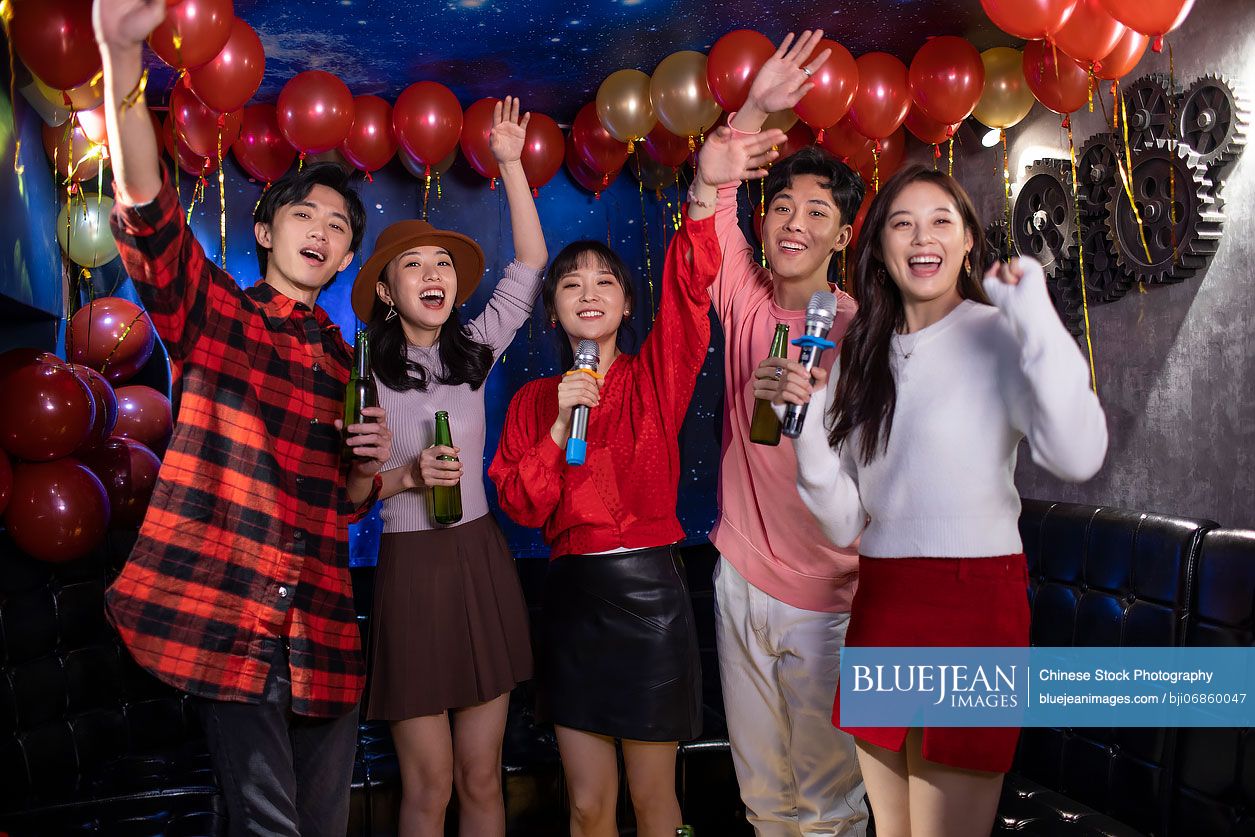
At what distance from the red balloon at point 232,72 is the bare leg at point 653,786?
2.11 metres

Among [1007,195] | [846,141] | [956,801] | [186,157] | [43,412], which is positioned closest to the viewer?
[956,801]

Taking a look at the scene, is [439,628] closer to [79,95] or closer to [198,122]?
[79,95]

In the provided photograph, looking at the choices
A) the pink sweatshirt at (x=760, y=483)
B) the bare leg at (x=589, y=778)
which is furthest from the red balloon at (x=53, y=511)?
the pink sweatshirt at (x=760, y=483)

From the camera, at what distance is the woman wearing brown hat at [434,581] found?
2.28m

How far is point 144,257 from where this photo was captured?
157 cm

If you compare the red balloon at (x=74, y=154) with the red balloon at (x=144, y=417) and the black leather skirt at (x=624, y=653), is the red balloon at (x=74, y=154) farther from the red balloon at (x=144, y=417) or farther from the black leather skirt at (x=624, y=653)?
the black leather skirt at (x=624, y=653)

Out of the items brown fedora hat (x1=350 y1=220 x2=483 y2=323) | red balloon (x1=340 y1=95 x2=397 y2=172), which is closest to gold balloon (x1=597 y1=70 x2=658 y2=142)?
red balloon (x1=340 y1=95 x2=397 y2=172)

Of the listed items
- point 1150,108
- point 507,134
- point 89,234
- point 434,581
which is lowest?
point 434,581

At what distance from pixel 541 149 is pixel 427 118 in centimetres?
51

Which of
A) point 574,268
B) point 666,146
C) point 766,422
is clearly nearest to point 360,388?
point 574,268

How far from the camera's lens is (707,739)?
3.21 m

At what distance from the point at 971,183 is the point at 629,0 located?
169 centimetres

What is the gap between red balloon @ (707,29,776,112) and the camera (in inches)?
118

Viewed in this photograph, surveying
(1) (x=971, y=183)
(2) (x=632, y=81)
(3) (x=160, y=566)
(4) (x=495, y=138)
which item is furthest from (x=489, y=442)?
(3) (x=160, y=566)
